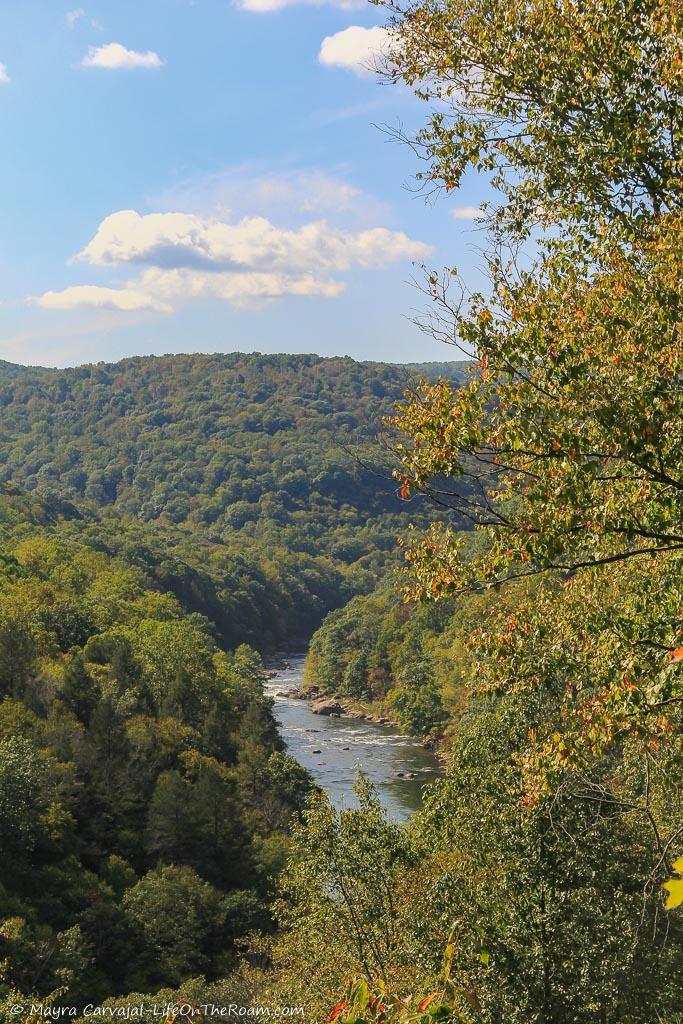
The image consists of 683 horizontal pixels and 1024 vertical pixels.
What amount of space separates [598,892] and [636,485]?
1068 cm

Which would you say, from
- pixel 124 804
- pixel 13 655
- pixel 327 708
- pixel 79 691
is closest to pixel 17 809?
pixel 124 804

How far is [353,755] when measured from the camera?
200ft

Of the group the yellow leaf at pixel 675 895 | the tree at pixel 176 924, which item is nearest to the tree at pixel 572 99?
the yellow leaf at pixel 675 895

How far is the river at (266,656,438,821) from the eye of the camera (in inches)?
1889

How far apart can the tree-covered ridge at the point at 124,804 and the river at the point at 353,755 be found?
3831mm

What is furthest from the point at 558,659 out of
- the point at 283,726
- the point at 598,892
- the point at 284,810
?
the point at 283,726

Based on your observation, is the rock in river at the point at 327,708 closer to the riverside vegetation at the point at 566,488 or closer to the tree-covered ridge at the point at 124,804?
the tree-covered ridge at the point at 124,804

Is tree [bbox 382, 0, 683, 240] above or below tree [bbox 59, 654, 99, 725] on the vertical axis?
above

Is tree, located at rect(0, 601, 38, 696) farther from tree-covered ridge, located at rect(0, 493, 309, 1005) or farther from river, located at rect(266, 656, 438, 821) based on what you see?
river, located at rect(266, 656, 438, 821)

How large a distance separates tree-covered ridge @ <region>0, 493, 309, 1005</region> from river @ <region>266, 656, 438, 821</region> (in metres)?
3.83

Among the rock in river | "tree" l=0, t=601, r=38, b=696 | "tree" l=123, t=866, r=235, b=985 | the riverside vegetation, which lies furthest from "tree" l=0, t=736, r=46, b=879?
the rock in river

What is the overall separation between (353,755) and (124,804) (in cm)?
2318

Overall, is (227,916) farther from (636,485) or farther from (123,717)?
(636,485)

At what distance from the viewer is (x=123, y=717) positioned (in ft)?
157
